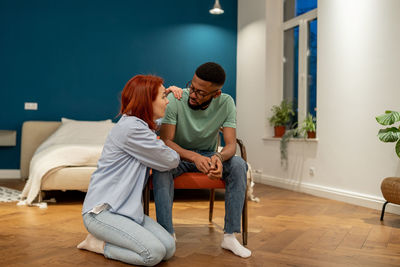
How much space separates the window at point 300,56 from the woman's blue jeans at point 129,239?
3.40 m

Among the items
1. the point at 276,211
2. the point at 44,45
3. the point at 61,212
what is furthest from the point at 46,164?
the point at 44,45

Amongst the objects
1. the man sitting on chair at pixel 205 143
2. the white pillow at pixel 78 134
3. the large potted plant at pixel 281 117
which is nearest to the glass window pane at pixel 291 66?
the large potted plant at pixel 281 117

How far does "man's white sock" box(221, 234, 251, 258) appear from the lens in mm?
2053

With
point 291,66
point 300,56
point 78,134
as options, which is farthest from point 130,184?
point 291,66

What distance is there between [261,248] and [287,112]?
10.4 ft

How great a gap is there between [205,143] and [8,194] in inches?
101

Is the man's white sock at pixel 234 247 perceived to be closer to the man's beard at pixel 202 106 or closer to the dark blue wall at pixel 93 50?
the man's beard at pixel 202 106

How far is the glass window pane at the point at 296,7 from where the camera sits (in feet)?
16.5

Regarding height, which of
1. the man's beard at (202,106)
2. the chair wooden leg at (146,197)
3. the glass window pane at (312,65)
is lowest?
the chair wooden leg at (146,197)

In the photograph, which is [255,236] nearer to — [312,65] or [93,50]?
[312,65]

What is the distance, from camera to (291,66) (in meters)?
5.34

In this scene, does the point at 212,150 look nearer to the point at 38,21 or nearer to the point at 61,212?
the point at 61,212

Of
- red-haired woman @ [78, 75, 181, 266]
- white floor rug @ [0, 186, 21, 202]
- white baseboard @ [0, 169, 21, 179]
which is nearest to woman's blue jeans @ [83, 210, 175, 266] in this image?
red-haired woman @ [78, 75, 181, 266]

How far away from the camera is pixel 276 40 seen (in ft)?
18.0
